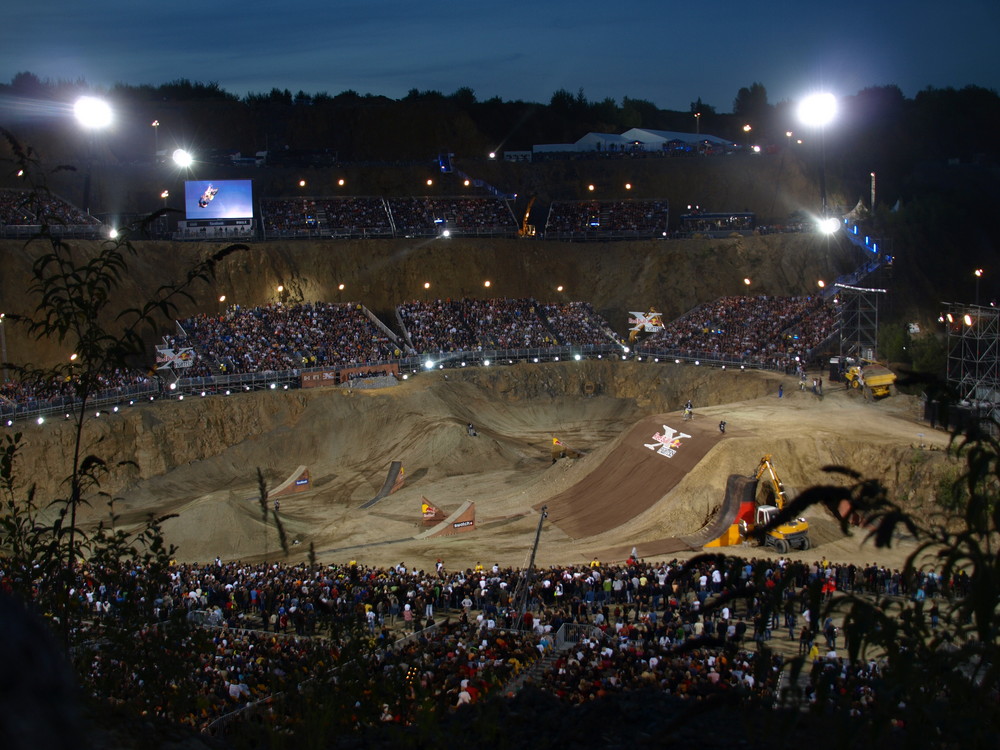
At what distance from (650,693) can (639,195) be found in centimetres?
7183

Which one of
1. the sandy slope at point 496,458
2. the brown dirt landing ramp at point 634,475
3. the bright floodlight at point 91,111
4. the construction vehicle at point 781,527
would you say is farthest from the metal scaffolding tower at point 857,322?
the bright floodlight at point 91,111

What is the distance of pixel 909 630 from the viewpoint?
7.70 meters

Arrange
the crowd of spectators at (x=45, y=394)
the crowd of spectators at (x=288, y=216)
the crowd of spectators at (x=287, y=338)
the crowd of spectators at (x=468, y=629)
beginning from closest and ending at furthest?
the crowd of spectators at (x=468, y=629)
the crowd of spectators at (x=45, y=394)
the crowd of spectators at (x=287, y=338)
the crowd of spectators at (x=288, y=216)

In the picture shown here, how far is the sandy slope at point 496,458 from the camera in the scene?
115 feet

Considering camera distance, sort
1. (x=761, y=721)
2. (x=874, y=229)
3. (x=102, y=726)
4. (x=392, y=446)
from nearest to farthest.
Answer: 1. (x=102, y=726)
2. (x=761, y=721)
3. (x=392, y=446)
4. (x=874, y=229)

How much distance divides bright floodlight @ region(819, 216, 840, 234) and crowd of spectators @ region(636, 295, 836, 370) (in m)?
7.19

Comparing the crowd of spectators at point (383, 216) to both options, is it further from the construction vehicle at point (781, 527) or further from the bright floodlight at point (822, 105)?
the construction vehicle at point (781, 527)

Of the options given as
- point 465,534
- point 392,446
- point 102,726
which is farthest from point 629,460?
point 102,726

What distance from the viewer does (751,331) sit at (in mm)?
60875

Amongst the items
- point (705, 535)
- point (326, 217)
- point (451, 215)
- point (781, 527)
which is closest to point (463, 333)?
point (451, 215)

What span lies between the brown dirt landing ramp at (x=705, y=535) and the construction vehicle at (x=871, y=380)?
14606 mm

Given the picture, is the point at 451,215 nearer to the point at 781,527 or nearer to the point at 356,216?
the point at 356,216

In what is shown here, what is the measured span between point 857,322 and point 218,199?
4530 cm

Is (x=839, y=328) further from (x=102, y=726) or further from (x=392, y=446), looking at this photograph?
(x=102, y=726)
